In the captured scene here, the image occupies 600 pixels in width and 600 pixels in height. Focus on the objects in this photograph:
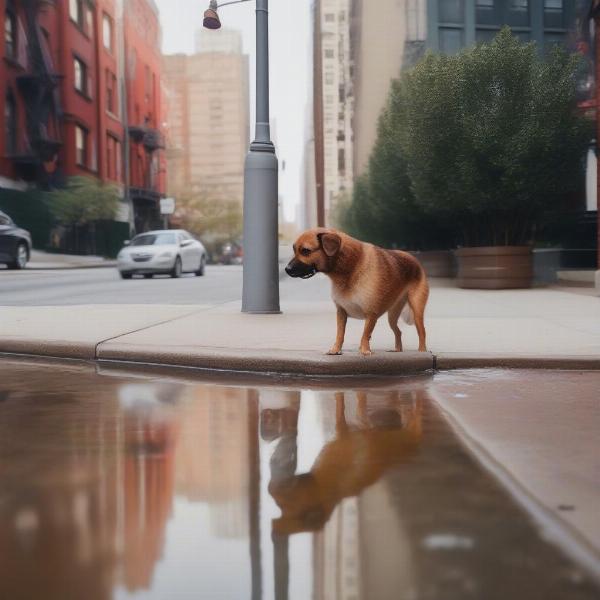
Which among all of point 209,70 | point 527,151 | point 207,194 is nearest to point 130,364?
point 527,151

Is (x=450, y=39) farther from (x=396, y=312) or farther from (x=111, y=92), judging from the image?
(x=396, y=312)

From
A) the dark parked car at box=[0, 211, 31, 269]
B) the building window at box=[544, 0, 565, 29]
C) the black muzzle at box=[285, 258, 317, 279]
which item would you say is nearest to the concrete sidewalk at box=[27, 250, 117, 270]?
the dark parked car at box=[0, 211, 31, 269]

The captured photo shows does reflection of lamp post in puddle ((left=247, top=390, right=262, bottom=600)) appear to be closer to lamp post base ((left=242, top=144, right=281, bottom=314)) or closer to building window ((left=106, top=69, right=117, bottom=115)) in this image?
lamp post base ((left=242, top=144, right=281, bottom=314))

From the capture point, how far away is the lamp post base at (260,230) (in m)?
9.60

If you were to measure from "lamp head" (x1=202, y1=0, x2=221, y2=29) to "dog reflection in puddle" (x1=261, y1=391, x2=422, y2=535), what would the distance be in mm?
9587

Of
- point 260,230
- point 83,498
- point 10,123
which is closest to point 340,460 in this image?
point 83,498

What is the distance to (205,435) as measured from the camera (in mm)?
4023

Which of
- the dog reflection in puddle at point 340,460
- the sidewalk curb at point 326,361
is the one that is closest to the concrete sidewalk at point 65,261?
the sidewalk curb at point 326,361

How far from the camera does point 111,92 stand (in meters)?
52.7

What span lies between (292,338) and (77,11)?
4572 centimetres

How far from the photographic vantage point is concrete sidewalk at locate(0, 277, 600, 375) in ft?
19.8

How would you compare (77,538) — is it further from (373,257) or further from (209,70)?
(209,70)

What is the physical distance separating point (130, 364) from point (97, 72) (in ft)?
153

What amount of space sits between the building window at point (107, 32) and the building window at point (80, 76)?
4.45 m
